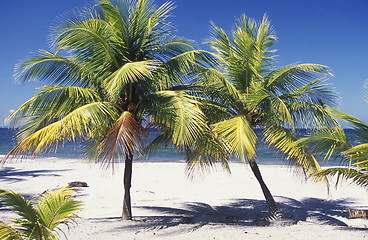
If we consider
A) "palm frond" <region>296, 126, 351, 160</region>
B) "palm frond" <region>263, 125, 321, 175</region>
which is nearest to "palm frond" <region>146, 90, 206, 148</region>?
"palm frond" <region>263, 125, 321, 175</region>

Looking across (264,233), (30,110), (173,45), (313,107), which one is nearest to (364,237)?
(264,233)

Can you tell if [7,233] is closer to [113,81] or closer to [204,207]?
[113,81]

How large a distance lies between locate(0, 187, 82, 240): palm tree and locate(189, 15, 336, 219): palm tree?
363cm

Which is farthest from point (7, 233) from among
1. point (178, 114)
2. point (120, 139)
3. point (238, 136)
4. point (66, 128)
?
point (238, 136)

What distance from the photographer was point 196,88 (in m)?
7.48

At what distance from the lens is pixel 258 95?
7.00 meters

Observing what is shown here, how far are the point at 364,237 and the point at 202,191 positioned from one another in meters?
→ 6.87

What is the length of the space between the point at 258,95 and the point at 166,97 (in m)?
1.96

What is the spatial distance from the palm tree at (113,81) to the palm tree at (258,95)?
0.76 meters

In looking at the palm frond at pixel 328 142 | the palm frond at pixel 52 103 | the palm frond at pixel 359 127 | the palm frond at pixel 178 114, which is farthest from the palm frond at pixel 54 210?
the palm frond at pixel 359 127

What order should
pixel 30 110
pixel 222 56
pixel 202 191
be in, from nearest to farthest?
pixel 30 110 → pixel 222 56 → pixel 202 191

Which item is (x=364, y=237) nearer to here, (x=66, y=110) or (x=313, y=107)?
(x=313, y=107)

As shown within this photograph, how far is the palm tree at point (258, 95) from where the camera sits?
7.09m

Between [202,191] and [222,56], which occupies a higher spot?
[222,56]
